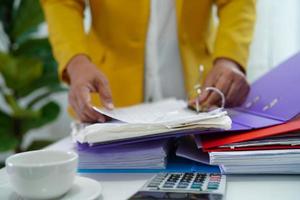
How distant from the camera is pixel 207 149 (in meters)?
0.50

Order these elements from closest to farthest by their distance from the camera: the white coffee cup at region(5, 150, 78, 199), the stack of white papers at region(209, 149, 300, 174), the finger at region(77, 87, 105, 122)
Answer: the white coffee cup at region(5, 150, 78, 199), the stack of white papers at region(209, 149, 300, 174), the finger at region(77, 87, 105, 122)

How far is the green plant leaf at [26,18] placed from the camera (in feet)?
5.08

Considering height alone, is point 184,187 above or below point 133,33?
below

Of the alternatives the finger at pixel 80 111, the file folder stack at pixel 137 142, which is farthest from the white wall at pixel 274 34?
the file folder stack at pixel 137 142

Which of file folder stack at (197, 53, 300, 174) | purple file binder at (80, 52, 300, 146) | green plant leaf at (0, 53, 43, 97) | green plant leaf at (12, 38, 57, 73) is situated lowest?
file folder stack at (197, 53, 300, 174)

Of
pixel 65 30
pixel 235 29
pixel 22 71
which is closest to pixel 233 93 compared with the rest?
pixel 235 29

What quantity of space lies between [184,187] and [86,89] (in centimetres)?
35

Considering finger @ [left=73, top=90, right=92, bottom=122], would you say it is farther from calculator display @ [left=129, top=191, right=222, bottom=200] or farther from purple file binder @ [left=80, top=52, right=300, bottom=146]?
calculator display @ [left=129, top=191, right=222, bottom=200]

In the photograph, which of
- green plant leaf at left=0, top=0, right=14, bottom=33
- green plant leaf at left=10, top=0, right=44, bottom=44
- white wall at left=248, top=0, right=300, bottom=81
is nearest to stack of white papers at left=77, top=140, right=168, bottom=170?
white wall at left=248, top=0, right=300, bottom=81

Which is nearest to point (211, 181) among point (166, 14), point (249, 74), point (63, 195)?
point (63, 195)

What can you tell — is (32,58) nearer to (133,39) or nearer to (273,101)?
(133,39)

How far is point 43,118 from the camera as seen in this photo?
1.58 m

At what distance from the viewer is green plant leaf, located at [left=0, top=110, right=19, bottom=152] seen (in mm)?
1475

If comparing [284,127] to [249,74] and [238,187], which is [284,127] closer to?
[238,187]
